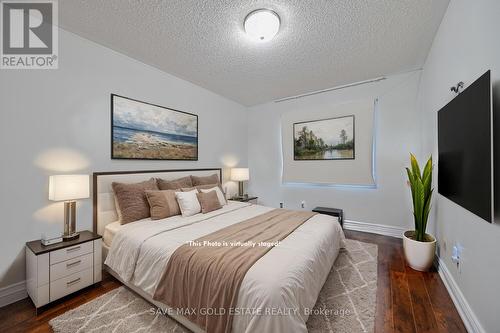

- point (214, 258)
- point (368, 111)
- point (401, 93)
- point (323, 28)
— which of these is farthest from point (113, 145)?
point (401, 93)

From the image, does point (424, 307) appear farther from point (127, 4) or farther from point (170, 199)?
point (127, 4)

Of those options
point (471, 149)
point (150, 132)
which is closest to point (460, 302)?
point (471, 149)

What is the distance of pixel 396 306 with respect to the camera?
170 cm

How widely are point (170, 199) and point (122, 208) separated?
0.52 meters

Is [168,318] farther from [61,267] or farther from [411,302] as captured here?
[411,302]

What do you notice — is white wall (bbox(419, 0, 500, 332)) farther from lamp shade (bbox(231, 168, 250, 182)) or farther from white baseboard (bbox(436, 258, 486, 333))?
lamp shade (bbox(231, 168, 250, 182))

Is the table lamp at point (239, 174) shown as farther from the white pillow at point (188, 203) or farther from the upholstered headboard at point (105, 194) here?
the upholstered headboard at point (105, 194)

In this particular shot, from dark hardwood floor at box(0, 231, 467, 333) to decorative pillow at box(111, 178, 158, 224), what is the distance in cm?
69

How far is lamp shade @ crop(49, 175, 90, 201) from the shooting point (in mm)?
1817

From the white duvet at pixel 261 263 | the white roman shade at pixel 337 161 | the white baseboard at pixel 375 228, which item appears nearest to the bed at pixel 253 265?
the white duvet at pixel 261 263

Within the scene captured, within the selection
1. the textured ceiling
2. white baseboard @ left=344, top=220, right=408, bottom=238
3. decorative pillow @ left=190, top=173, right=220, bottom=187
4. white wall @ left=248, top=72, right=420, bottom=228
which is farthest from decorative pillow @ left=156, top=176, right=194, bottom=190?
white baseboard @ left=344, top=220, right=408, bottom=238

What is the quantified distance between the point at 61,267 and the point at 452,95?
3.93 metres

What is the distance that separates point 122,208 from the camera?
89.2 inches

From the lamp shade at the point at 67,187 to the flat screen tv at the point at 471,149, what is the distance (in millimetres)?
3143
